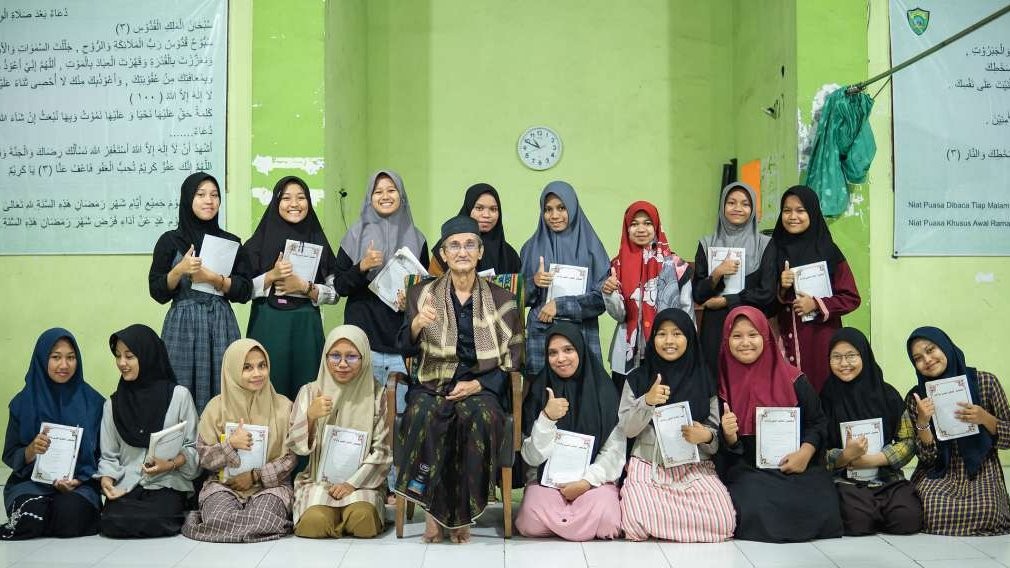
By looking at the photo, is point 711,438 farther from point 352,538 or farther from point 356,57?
point 356,57

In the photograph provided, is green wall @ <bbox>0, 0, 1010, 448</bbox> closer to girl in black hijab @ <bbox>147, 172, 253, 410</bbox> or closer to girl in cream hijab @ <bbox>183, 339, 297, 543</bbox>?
girl in black hijab @ <bbox>147, 172, 253, 410</bbox>

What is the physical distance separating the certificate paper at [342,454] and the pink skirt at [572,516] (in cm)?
75

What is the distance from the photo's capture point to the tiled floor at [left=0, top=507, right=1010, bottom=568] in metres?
3.66

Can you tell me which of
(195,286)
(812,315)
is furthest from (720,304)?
(195,286)

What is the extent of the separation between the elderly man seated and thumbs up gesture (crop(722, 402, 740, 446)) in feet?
3.11

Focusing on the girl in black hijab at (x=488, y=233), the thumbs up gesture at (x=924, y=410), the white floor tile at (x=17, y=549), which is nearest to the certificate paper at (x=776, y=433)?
the thumbs up gesture at (x=924, y=410)

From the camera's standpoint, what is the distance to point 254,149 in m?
5.70

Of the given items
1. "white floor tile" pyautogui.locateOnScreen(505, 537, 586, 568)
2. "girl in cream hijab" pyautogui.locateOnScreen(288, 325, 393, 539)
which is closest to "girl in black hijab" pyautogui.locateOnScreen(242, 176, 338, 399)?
"girl in cream hijab" pyautogui.locateOnScreen(288, 325, 393, 539)

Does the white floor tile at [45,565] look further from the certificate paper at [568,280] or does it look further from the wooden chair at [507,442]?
the certificate paper at [568,280]

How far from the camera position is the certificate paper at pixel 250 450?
412 centimetres

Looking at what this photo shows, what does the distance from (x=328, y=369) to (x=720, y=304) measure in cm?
195

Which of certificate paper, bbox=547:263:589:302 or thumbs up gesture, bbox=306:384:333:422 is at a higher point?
certificate paper, bbox=547:263:589:302

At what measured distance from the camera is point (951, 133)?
5777 mm

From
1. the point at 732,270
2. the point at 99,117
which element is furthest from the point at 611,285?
the point at 99,117
